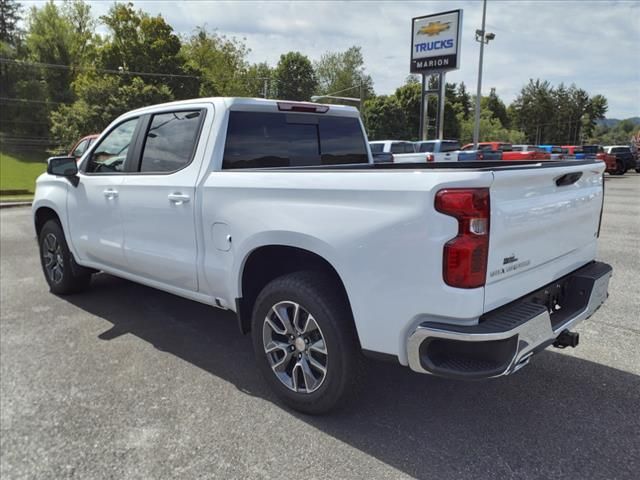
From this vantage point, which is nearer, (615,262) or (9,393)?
(9,393)

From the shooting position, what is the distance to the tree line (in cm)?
3975

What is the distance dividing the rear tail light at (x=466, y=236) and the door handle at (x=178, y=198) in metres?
1.98

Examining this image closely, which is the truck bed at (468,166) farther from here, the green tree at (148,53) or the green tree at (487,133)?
the green tree at (487,133)

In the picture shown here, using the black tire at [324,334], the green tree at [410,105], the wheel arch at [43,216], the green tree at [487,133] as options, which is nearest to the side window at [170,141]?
the black tire at [324,334]

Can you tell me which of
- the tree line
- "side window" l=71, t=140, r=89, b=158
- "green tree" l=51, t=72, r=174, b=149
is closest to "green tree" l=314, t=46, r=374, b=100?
the tree line

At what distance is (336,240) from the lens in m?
2.62

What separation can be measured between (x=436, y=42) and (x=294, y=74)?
128 ft

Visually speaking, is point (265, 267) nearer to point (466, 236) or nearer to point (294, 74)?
point (466, 236)

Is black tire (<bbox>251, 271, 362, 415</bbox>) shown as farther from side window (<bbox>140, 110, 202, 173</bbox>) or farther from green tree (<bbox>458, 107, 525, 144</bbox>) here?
green tree (<bbox>458, 107, 525, 144</bbox>)

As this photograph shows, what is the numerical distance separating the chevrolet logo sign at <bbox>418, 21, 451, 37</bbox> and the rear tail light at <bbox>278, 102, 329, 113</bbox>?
30511 mm

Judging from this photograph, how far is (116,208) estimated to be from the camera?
4.30m

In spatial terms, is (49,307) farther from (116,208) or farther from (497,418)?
(497,418)

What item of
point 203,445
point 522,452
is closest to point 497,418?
point 522,452

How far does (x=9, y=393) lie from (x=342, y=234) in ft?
8.72
